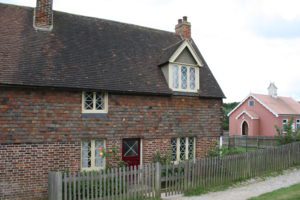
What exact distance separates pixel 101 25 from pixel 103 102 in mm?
5586

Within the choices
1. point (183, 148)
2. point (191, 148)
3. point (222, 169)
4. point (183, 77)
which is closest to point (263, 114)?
point (191, 148)

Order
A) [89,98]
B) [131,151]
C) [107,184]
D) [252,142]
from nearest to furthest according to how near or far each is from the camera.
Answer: [107,184] < [89,98] < [131,151] < [252,142]

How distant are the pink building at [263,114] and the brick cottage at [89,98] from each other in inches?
893

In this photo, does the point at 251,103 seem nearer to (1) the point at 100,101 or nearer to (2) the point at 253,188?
(2) the point at 253,188

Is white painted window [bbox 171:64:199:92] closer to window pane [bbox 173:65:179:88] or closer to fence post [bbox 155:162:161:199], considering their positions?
window pane [bbox 173:65:179:88]

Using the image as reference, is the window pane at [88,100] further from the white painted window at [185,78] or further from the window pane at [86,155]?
the white painted window at [185,78]

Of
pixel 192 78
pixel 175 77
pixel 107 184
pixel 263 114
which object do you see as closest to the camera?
pixel 107 184

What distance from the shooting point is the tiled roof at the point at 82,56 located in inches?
508

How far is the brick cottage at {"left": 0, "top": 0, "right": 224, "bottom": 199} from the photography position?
12.1 m

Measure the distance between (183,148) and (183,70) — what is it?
4302mm

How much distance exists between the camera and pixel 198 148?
16.9 metres

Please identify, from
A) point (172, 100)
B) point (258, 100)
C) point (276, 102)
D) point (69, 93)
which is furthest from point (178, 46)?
point (276, 102)

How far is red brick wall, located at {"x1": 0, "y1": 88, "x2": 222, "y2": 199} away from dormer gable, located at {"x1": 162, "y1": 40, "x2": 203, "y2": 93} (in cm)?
73

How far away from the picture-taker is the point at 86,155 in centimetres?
1369
